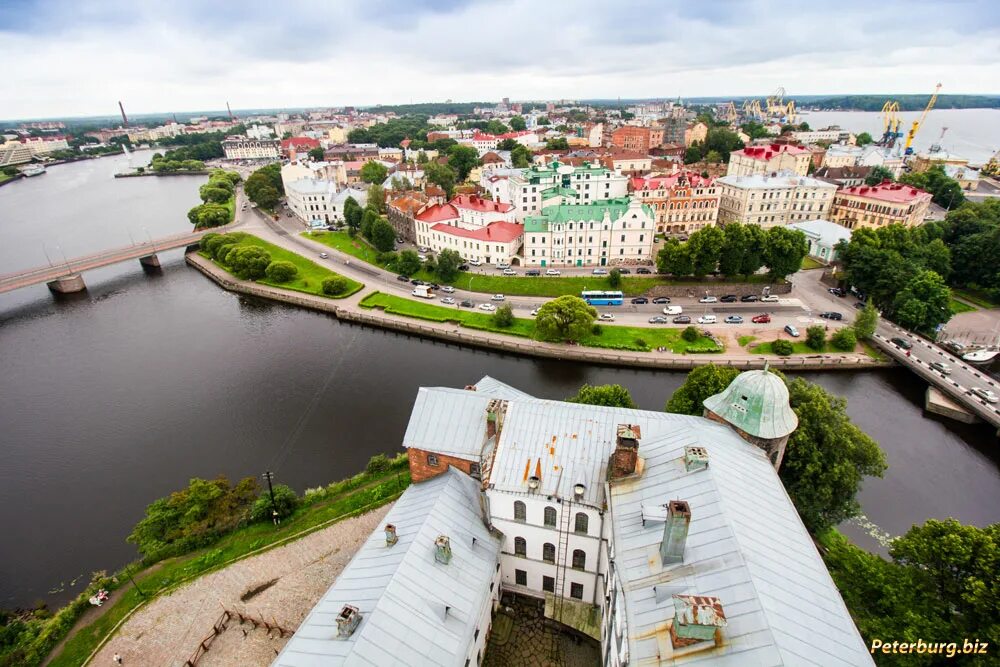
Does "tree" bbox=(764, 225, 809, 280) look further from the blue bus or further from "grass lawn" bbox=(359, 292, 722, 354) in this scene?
the blue bus

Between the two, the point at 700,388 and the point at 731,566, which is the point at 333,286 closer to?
the point at 700,388

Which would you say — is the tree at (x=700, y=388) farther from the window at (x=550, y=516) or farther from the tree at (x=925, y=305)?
the tree at (x=925, y=305)

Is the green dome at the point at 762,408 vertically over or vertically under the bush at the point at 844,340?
over

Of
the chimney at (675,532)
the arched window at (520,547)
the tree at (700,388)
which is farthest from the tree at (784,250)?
the chimney at (675,532)

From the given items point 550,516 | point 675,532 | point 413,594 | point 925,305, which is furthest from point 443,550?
point 925,305

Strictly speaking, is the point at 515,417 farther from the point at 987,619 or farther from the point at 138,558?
the point at 138,558

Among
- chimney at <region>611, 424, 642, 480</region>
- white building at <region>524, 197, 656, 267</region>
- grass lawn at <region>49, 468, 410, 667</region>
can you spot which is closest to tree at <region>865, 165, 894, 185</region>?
white building at <region>524, 197, 656, 267</region>
